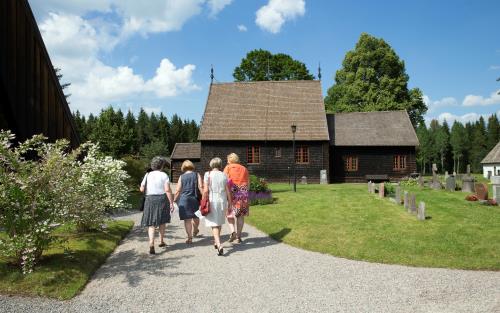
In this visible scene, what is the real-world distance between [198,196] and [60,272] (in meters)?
3.58

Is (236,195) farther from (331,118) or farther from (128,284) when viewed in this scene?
(331,118)

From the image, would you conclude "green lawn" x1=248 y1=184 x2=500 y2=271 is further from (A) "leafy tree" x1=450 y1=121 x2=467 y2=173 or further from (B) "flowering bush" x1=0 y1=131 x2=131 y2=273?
(A) "leafy tree" x1=450 y1=121 x2=467 y2=173

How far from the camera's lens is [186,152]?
132ft

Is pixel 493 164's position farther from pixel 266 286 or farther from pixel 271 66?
pixel 266 286

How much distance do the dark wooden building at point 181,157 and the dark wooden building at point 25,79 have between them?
83.3 feet

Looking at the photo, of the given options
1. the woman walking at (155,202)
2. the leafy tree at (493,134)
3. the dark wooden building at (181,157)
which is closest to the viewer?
the woman walking at (155,202)

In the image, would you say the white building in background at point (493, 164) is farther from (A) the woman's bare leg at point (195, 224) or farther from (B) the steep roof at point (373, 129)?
(A) the woman's bare leg at point (195, 224)

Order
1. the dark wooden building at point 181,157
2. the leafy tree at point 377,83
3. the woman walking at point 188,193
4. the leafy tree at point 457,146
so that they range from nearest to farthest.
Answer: the woman walking at point 188,193, the dark wooden building at point 181,157, the leafy tree at point 377,83, the leafy tree at point 457,146

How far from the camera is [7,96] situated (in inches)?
432

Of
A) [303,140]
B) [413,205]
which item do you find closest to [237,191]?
[413,205]

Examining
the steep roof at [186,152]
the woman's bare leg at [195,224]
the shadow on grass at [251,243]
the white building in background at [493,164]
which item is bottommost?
the shadow on grass at [251,243]

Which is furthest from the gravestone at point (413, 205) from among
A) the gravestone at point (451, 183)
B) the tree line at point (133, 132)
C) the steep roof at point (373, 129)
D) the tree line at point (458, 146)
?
the tree line at point (458, 146)

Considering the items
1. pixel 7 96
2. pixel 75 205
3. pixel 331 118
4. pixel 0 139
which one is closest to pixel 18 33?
pixel 7 96

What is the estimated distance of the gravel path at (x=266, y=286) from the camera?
5379 millimetres
